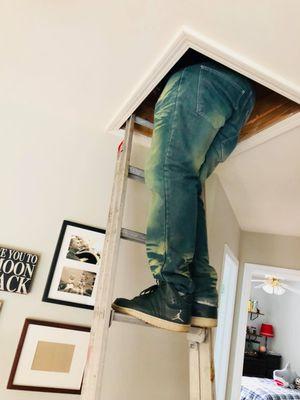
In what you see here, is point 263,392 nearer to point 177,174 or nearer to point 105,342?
point 105,342

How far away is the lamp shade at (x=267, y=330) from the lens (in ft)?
23.1

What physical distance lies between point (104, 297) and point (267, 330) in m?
7.05

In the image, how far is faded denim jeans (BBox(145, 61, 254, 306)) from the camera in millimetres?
993

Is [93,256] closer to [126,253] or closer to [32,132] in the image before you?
[126,253]

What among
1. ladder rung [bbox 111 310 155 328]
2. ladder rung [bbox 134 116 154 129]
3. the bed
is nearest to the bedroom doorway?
the bed

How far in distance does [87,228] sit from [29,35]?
2.80 feet

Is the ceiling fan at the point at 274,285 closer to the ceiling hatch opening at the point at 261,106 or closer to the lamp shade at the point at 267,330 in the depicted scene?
the lamp shade at the point at 267,330

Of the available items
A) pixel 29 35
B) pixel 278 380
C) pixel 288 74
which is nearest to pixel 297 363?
pixel 278 380

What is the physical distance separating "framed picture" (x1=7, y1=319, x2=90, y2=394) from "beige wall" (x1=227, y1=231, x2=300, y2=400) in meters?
1.70

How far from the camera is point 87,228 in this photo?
1581 mm

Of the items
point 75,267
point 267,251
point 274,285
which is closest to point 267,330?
point 274,285

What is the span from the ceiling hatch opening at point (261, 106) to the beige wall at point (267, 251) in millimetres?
1521

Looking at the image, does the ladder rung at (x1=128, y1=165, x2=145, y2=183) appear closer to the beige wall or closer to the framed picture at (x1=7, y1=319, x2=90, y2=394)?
the framed picture at (x1=7, y1=319, x2=90, y2=394)

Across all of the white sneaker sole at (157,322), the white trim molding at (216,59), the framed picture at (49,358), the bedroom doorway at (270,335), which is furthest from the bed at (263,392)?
the white trim molding at (216,59)
